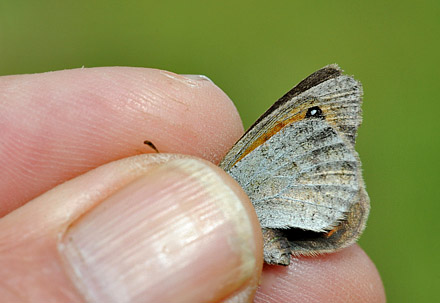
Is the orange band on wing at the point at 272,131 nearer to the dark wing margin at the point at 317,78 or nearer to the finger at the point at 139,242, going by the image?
the dark wing margin at the point at 317,78

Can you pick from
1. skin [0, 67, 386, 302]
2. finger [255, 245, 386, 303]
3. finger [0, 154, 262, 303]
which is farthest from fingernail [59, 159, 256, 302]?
finger [255, 245, 386, 303]

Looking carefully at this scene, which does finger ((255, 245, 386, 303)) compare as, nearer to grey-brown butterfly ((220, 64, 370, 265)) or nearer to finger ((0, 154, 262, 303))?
grey-brown butterfly ((220, 64, 370, 265))

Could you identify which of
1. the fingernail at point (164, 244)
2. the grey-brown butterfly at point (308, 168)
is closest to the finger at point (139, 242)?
the fingernail at point (164, 244)

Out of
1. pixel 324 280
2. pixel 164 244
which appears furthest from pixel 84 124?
pixel 324 280

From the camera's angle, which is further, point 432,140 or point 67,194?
point 432,140

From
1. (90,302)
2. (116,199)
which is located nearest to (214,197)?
(116,199)

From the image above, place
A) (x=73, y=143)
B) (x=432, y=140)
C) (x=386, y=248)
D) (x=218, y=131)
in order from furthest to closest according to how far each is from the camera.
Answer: (x=432, y=140) → (x=386, y=248) → (x=218, y=131) → (x=73, y=143)

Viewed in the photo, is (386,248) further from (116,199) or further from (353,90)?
(116,199)
